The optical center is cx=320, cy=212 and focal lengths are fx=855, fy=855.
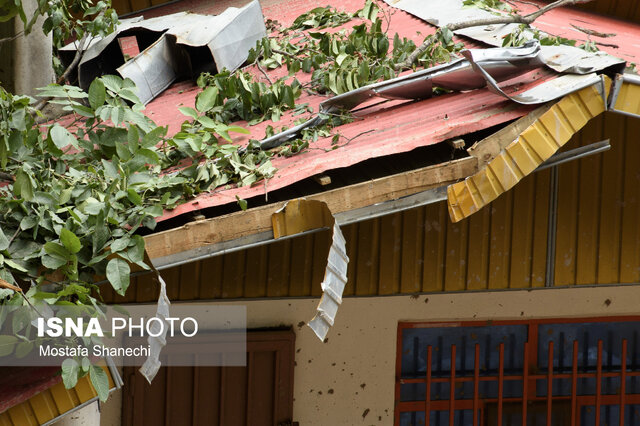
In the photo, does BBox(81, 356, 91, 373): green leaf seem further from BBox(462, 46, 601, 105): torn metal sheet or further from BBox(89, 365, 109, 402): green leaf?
BBox(462, 46, 601, 105): torn metal sheet

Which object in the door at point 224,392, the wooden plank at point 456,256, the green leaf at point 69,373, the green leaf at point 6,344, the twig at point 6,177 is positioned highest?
the twig at point 6,177

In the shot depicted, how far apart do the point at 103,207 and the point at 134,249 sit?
9.6 inches

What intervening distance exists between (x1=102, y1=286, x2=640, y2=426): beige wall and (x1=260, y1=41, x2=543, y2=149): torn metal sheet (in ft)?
5.71

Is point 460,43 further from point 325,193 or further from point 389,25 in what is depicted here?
point 325,193

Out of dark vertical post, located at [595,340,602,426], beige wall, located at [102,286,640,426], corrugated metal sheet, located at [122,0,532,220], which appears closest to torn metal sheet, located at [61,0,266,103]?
corrugated metal sheet, located at [122,0,532,220]

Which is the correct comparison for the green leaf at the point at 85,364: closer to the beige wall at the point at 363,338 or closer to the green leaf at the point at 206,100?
the green leaf at the point at 206,100

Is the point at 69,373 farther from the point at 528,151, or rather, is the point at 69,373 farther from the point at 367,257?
the point at 367,257

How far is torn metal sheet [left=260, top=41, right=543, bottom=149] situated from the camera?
A: 422 centimetres

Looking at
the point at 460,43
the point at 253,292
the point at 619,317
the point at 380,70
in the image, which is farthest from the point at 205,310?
the point at 619,317

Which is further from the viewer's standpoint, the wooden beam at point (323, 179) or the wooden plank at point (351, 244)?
→ the wooden plank at point (351, 244)

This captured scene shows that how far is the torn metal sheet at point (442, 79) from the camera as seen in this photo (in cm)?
422

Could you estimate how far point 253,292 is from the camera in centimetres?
574

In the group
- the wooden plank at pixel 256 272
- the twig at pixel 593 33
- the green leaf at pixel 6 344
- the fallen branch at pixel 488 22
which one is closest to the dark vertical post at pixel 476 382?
the wooden plank at pixel 256 272

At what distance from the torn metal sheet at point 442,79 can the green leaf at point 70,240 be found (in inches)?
50.6
